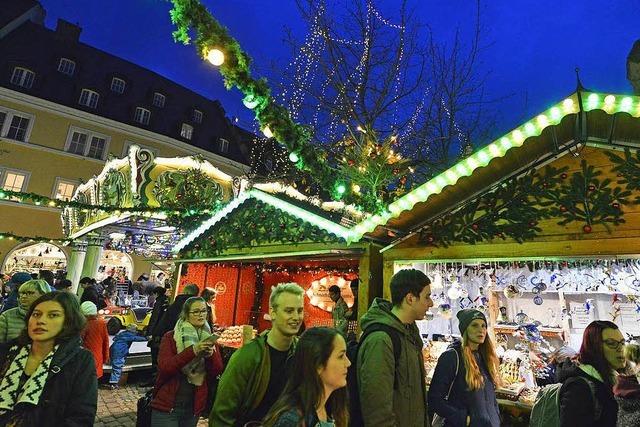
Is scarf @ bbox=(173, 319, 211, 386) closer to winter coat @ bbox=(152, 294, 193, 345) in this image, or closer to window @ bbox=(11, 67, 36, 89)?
winter coat @ bbox=(152, 294, 193, 345)

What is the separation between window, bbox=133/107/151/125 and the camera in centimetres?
2827

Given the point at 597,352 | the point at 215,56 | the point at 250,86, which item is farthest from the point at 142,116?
the point at 597,352

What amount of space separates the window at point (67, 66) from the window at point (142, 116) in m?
5.14

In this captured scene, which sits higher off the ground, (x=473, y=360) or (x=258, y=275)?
(x=258, y=275)

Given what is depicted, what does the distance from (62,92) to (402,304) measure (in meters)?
30.6

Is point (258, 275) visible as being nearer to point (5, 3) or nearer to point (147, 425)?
point (147, 425)

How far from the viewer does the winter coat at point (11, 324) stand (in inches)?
133

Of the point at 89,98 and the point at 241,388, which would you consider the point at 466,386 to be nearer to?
the point at 241,388

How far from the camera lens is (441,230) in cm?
506

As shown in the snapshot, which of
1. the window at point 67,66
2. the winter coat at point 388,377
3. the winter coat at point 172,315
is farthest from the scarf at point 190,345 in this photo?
the window at point 67,66

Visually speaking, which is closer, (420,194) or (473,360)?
(473,360)

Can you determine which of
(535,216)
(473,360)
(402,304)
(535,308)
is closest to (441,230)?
(535,216)

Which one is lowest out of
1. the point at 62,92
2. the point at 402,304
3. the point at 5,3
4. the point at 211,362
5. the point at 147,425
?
the point at 147,425

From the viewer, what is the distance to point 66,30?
28453mm
